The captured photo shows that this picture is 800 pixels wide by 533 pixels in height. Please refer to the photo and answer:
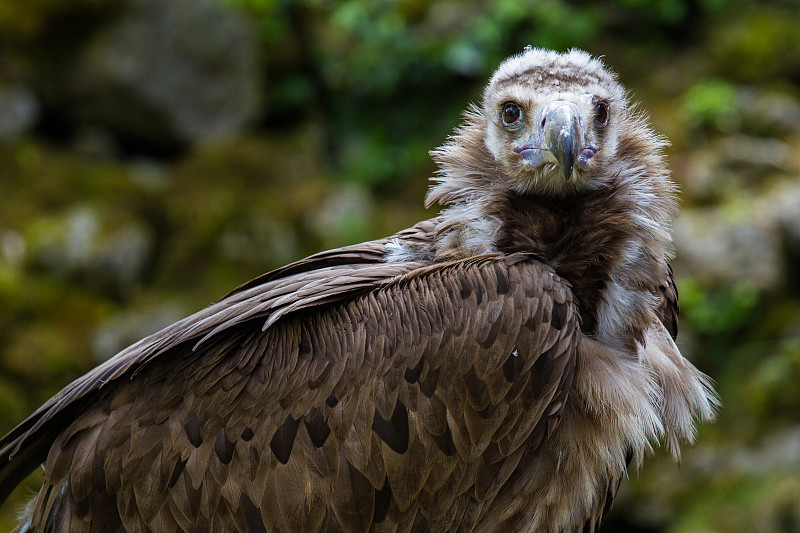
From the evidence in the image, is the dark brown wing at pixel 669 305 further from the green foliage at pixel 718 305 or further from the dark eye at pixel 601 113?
the green foliage at pixel 718 305

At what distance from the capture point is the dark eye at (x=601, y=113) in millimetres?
3408

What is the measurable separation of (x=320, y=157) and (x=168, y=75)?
65.9 inches

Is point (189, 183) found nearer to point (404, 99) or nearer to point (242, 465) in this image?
point (404, 99)

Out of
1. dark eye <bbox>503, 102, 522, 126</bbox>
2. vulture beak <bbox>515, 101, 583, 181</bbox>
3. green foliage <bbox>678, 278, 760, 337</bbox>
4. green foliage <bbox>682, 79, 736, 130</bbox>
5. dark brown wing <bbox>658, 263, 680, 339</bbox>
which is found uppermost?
dark eye <bbox>503, 102, 522, 126</bbox>

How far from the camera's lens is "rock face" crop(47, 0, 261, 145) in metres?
8.56

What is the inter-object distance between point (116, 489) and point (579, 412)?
168 cm

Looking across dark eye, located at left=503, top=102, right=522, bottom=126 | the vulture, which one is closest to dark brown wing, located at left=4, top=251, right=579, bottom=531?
the vulture

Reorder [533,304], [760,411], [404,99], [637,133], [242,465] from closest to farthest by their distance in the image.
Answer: [533,304] < [242,465] < [637,133] < [760,411] < [404,99]

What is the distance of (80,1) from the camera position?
8391 millimetres

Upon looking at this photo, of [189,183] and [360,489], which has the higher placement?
[189,183]

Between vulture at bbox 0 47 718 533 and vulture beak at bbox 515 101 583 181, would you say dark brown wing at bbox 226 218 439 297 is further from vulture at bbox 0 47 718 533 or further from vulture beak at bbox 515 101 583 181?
vulture beak at bbox 515 101 583 181

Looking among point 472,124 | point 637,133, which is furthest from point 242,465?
point 637,133

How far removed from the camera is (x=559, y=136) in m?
3.17

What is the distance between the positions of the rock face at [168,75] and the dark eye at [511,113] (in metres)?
5.90
